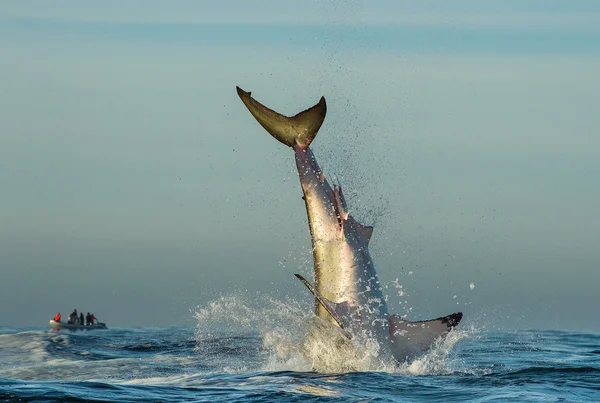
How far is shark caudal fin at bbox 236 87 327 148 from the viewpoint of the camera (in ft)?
85.0

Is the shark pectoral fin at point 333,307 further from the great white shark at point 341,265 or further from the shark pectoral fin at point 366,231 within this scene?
the shark pectoral fin at point 366,231

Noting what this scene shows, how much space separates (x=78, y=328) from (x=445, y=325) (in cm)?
4201

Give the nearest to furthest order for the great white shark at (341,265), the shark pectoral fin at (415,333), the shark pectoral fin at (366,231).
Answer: the great white shark at (341,265)
the shark pectoral fin at (415,333)
the shark pectoral fin at (366,231)

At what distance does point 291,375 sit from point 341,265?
3043mm

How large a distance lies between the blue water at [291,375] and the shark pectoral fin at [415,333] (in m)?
0.33

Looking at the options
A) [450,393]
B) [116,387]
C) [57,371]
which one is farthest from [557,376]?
[57,371]

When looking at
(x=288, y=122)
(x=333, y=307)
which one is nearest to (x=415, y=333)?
(x=333, y=307)

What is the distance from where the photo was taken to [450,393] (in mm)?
22375

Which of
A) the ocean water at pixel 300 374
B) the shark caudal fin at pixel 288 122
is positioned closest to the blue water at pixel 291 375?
the ocean water at pixel 300 374

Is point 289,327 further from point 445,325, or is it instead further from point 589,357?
point 589,357

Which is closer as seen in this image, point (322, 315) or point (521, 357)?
point (322, 315)

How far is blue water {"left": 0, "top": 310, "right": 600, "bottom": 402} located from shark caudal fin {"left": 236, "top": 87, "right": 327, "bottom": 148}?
4.83 meters

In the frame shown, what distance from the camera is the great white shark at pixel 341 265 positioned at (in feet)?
81.8

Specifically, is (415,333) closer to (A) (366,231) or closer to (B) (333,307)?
(B) (333,307)
